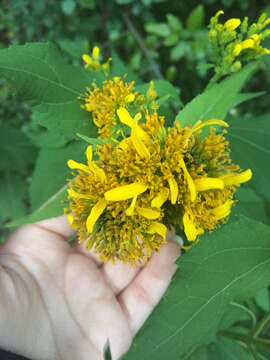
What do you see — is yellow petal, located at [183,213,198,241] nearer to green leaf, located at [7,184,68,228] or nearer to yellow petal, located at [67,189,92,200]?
yellow petal, located at [67,189,92,200]

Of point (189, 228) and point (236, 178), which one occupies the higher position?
point (236, 178)

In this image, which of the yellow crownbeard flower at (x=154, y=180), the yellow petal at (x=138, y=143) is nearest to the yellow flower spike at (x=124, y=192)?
the yellow crownbeard flower at (x=154, y=180)

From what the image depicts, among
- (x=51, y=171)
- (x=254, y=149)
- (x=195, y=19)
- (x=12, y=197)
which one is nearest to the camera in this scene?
(x=254, y=149)

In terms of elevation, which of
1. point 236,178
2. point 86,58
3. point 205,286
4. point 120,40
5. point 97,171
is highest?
point 120,40

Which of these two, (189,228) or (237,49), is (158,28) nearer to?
(237,49)

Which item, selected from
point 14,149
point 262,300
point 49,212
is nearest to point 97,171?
point 49,212
